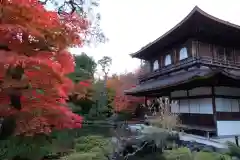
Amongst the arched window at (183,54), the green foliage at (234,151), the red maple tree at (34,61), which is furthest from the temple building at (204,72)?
the red maple tree at (34,61)

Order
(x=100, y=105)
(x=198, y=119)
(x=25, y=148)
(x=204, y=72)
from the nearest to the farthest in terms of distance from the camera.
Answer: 1. (x=25, y=148)
2. (x=204, y=72)
3. (x=198, y=119)
4. (x=100, y=105)

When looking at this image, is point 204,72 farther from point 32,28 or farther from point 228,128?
point 32,28

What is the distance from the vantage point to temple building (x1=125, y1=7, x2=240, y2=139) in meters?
9.23

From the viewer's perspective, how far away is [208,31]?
1084 cm

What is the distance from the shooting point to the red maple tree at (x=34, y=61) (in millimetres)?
3236

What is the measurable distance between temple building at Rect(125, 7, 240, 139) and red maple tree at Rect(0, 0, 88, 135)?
6.25 metres

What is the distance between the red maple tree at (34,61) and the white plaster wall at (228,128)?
24.4 feet

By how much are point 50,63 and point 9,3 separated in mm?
1124

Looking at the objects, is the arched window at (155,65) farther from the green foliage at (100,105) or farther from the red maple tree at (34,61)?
the red maple tree at (34,61)

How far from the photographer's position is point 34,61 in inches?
124

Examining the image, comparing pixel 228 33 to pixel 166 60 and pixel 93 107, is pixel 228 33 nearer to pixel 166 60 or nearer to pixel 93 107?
pixel 166 60

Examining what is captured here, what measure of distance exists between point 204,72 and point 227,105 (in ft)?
7.29

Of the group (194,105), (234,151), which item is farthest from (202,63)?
(234,151)

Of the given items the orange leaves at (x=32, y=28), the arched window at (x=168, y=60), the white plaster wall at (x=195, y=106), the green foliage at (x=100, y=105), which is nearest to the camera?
the orange leaves at (x=32, y=28)
